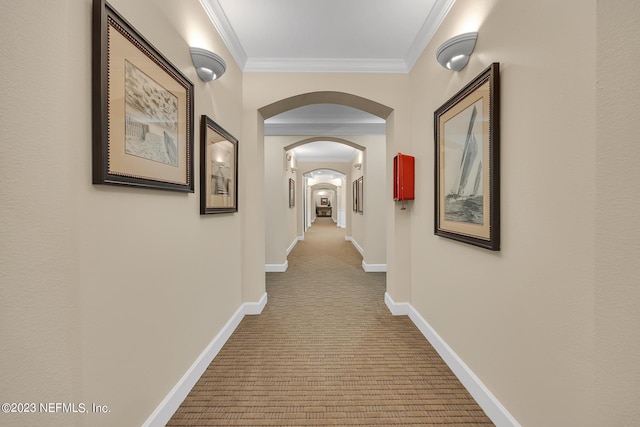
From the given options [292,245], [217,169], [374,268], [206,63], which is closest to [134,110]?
[206,63]

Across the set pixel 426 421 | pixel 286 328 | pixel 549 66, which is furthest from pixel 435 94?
pixel 286 328

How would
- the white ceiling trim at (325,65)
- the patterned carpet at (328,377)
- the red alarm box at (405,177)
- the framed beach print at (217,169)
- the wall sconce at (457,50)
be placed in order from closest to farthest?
the patterned carpet at (328,377) < the wall sconce at (457,50) < the framed beach print at (217,169) < the red alarm box at (405,177) < the white ceiling trim at (325,65)

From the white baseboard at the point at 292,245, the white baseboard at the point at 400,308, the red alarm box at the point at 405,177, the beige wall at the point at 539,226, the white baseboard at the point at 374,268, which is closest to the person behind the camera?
the beige wall at the point at 539,226

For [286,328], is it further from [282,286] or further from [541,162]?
[541,162]

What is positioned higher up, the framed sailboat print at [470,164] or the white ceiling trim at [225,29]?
the white ceiling trim at [225,29]

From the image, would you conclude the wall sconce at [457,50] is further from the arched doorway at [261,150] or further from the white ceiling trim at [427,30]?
the arched doorway at [261,150]

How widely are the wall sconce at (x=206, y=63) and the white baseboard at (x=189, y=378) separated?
204cm

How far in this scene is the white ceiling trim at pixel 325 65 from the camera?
315 cm

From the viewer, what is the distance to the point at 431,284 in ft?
8.66

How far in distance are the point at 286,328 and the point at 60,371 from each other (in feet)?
7.12

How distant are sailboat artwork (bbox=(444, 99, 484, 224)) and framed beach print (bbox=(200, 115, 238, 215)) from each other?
1.82 metres

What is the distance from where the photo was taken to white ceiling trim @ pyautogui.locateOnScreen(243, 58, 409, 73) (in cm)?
315

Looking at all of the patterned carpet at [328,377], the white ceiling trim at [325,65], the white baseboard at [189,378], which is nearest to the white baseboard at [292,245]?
the patterned carpet at [328,377]

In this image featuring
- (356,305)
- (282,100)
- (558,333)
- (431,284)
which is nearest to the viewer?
(558,333)
